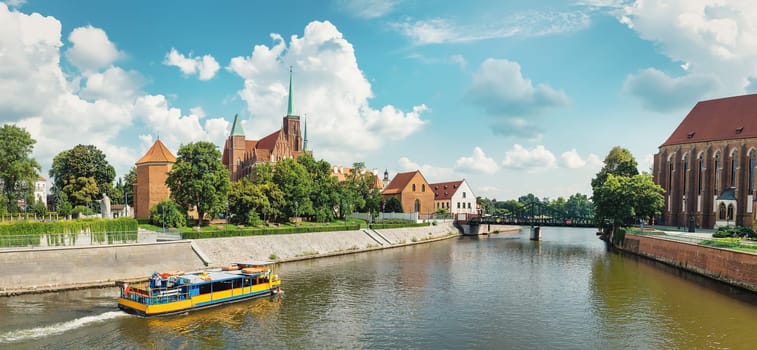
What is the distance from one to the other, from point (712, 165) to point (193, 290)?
6507 cm

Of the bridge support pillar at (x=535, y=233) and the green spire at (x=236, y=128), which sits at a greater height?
the green spire at (x=236, y=128)

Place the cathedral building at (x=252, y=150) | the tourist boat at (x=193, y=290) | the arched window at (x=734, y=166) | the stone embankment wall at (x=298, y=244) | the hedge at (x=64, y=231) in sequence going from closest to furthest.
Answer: the tourist boat at (x=193, y=290)
the hedge at (x=64, y=231)
the stone embankment wall at (x=298, y=244)
the arched window at (x=734, y=166)
the cathedral building at (x=252, y=150)

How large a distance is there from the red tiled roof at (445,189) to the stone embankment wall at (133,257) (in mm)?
47616

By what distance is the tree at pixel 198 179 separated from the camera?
52281mm

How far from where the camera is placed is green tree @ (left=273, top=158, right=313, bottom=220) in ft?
212

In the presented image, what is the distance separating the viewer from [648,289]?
3441cm

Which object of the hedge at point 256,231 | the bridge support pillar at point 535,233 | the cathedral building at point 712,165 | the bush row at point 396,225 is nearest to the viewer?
the hedge at point 256,231

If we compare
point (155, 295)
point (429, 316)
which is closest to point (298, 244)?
point (155, 295)

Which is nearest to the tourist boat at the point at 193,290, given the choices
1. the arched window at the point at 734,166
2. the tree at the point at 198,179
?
the tree at the point at 198,179

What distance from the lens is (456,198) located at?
99500 mm

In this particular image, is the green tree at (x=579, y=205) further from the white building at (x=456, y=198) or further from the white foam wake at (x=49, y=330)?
the white foam wake at (x=49, y=330)

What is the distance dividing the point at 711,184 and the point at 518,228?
46.0 meters

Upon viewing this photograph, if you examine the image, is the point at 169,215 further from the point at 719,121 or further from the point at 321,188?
the point at 719,121

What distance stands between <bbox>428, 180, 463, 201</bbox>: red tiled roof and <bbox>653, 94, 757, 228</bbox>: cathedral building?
123 feet
